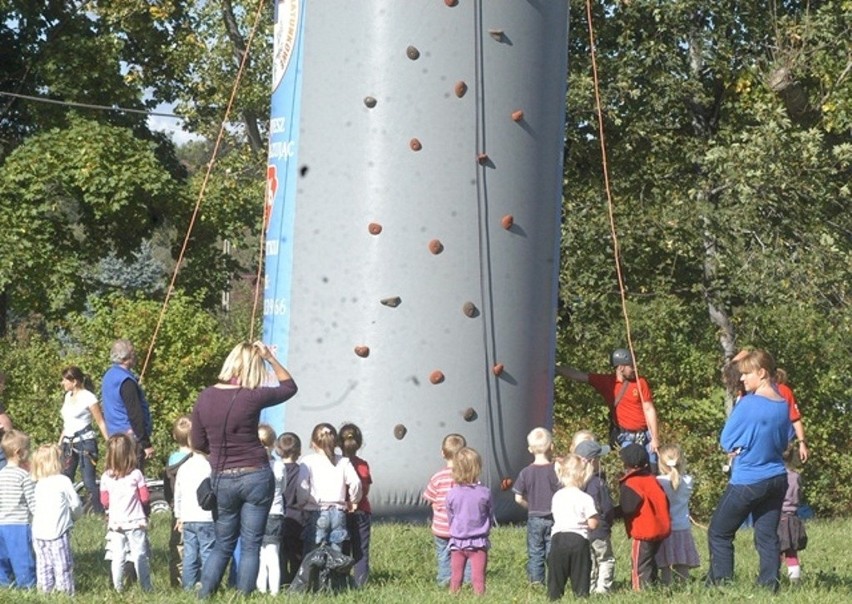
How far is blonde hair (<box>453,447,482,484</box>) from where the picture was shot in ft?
33.6

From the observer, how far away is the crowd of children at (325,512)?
10023mm

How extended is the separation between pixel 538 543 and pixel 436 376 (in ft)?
8.86

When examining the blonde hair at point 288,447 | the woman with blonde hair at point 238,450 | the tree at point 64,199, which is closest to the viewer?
the woman with blonde hair at point 238,450

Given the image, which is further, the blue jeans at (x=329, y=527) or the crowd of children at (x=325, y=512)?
the blue jeans at (x=329, y=527)

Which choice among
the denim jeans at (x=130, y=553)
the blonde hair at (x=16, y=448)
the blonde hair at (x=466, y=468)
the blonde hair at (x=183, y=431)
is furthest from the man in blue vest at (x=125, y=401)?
the blonde hair at (x=466, y=468)

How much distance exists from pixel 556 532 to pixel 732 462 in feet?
4.23

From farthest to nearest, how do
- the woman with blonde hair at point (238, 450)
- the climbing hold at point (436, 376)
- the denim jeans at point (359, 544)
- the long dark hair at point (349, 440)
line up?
1. the climbing hold at point (436, 376)
2. the long dark hair at point (349, 440)
3. the denim jeans at point (359, 544)
4. the woman with blonde hair at point (238, 450)

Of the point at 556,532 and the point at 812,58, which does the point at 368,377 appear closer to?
the point at 556,532

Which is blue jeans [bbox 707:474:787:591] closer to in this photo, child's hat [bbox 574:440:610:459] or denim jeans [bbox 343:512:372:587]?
child's hat [bbox 574:440:610:459]

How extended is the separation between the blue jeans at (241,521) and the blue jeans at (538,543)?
1.94 metres

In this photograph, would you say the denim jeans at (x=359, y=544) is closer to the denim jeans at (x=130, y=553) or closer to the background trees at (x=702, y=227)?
the denim jeans at (x=130, y=553)

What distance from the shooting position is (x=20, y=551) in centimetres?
1028

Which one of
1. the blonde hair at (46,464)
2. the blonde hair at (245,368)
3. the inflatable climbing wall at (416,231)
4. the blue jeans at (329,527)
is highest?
the inflatable climbing wall at (416,231)

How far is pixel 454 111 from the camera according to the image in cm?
1316
